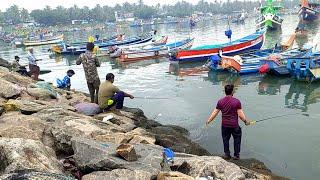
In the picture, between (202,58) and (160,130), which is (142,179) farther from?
(202,58)

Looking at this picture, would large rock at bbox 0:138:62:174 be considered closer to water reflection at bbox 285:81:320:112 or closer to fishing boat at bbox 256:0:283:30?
water reflection at bbox 285:81:320:112

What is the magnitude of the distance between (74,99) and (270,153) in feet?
24.3

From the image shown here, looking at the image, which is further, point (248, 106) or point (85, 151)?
point (248, 106)

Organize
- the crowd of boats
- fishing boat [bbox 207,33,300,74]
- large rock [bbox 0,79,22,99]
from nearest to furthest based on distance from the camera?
large rock [bbox 0,79,22,99] → the crowd of boats → fishing boat [bbox 207,33,300,74]

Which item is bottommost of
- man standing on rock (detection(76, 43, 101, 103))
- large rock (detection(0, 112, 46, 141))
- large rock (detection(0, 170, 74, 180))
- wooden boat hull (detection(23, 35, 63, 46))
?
wooden boat hull (detection(23, 35, 63, 46))

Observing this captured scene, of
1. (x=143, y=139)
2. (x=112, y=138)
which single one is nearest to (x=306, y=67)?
(x=143, y=139)

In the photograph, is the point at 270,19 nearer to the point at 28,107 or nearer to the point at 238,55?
the point at 238,55

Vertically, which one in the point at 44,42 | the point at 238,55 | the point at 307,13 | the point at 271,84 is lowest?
the point at 44,42

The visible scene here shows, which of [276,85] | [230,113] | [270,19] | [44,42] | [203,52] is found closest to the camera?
[230,113]

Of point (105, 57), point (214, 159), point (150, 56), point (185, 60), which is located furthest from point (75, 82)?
point (214, 159)

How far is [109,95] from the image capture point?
1115 cm

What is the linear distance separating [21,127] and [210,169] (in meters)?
3.78

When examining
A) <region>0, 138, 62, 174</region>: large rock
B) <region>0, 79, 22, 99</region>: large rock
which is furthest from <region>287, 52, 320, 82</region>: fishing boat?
<region>0, 138, 62, 174</region>: large rock

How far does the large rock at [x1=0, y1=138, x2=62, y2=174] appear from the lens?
549 cm
